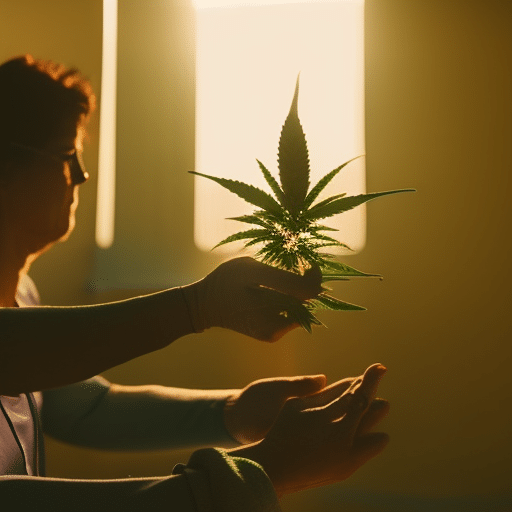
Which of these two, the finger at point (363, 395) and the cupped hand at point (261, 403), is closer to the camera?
the finger at point (363, 395)

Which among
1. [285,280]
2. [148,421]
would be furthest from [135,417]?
[285,280]

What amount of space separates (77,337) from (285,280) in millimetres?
217

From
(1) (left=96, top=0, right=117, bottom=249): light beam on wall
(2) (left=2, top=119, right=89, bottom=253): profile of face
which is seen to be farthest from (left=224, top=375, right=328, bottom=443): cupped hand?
(1) (left=96, top=0, right=117, bottom=249): light beam on wall

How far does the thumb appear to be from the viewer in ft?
2.66

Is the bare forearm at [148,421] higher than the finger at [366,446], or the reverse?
the finger at [366,446]

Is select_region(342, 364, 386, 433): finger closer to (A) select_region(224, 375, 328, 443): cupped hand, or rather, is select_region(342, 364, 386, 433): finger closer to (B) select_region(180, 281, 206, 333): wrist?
(A) select_region(224, 375, 328, 443): cupped hand

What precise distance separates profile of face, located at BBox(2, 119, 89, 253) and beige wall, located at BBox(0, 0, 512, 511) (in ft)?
2.12

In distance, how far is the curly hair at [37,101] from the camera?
0.90 meters

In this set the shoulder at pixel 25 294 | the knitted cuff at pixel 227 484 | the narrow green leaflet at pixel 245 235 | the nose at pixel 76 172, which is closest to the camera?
the knitted cuff at pixel 227 484

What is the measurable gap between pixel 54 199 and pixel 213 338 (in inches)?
28.4

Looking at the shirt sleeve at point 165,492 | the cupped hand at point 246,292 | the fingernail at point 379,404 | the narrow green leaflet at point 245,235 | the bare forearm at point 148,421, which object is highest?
the narrow green leaflet at point 245,235

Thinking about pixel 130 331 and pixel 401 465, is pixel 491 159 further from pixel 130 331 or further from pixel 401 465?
pixel 130 331

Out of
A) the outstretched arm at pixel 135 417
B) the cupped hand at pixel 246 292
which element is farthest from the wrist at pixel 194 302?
the outstretched arm at pixel 135 417

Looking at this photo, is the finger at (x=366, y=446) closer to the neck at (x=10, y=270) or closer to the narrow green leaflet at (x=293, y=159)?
the narrow green leaflet at (x=293, y=159)
